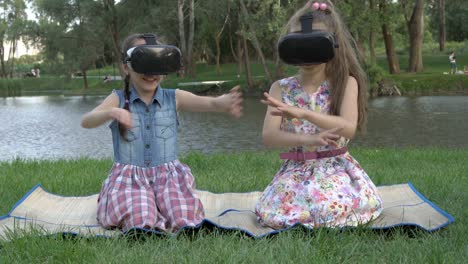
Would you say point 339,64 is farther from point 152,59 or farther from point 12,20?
point 12,20

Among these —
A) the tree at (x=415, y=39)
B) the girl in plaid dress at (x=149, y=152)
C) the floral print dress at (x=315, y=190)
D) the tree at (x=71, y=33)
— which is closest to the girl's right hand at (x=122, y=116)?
the girl in plaid dress at (x=149, y=152)

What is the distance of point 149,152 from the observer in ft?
11.9

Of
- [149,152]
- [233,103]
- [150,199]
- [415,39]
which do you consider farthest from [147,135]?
[415,39]

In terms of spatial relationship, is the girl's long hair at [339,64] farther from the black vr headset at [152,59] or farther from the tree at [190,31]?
the tree at [190,31]

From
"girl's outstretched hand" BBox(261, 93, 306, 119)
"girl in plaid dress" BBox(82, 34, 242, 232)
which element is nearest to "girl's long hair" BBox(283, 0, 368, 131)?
"girl's outstretched hand" BBox(261, 93, 306, 119)

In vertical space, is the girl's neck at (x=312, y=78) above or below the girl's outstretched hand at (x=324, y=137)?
above

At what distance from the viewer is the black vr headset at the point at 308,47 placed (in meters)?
3.26

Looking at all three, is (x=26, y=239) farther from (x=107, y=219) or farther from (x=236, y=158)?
(x=236, y=158)

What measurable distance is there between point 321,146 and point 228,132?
32.5ft

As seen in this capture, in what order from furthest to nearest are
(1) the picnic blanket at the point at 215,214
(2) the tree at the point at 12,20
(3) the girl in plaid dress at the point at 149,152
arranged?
(2) the tree at the point at 12,20 < (3) the girl in plaid dress at the point at 149,152 < (1) the picnic blanket at the point at 215,214

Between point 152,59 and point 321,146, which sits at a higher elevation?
point 152,59

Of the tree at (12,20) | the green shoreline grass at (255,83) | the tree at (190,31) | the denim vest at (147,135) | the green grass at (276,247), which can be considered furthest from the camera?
the tree at (12,20)

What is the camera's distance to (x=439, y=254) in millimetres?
2549

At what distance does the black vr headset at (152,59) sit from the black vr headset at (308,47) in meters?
0.67
